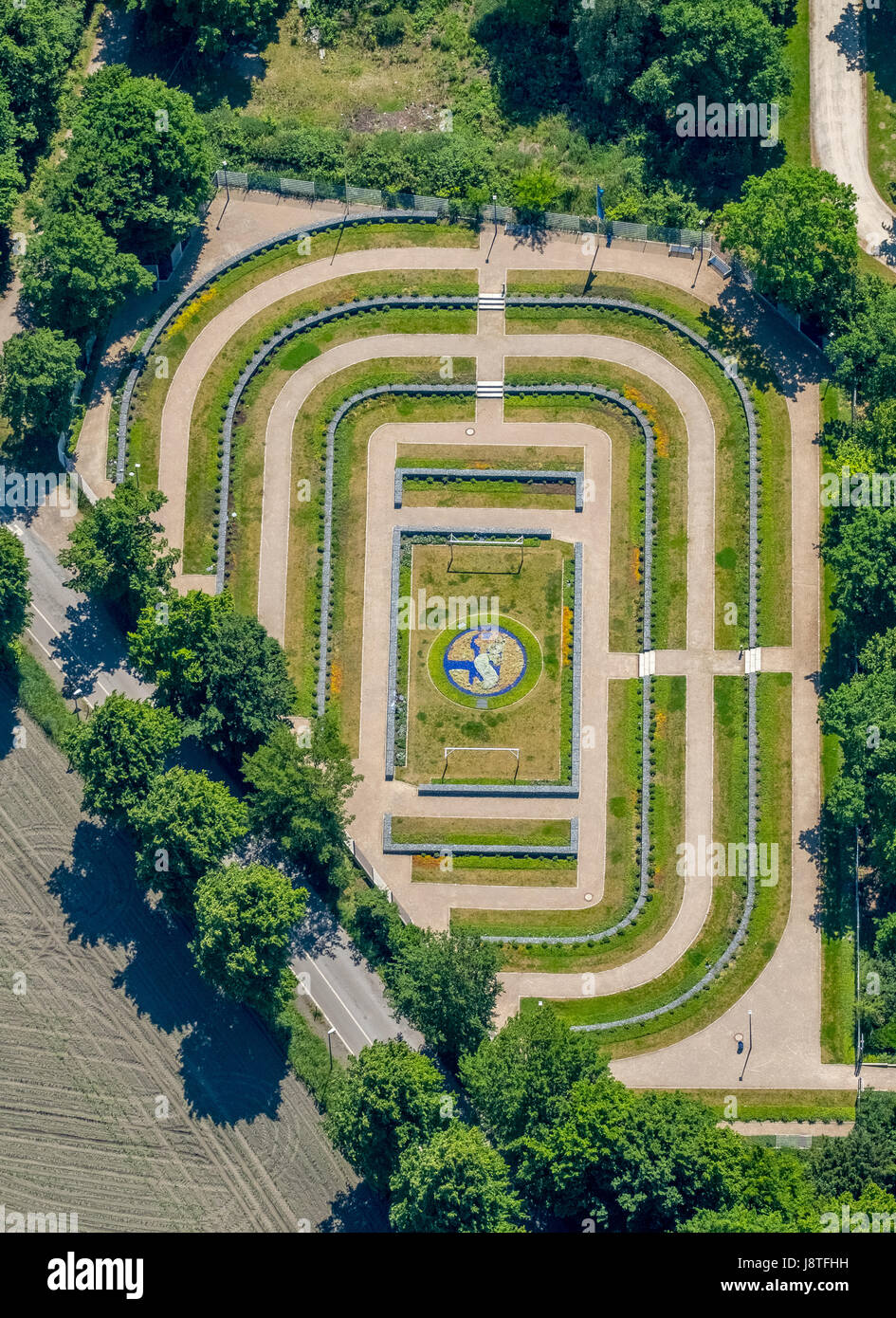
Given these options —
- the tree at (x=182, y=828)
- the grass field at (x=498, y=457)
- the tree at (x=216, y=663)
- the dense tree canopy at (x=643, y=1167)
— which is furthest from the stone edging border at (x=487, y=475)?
the dense tree canopy at (x=643, y=1167)

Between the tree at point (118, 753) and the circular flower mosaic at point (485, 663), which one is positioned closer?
the tree at point (118, 753)

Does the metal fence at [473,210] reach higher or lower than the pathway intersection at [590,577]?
higher

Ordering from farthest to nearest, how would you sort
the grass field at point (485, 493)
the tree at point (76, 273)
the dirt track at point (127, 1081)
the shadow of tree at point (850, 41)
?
the shadow of tree at point (850, 41), the grass field at point (485, 493), the tree at point (76, 273), the dirt track at point (127, 1081)

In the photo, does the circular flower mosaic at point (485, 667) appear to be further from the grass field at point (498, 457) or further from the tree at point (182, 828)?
the tree at point (182, 828)

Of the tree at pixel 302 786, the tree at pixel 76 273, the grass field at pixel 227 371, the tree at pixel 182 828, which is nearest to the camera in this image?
the tree at pixel 182 828

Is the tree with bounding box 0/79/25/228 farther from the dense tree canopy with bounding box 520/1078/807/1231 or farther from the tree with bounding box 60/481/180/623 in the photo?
the dense tree canopy with bounding box 520/1078/807/1231

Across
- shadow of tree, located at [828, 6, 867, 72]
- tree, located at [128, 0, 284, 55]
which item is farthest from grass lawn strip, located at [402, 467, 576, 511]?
shadow of tree, located at [828, 6, 867, 72]

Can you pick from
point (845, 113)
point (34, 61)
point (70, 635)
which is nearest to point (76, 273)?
point (34, 61)

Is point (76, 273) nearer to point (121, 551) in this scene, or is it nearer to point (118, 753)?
point (121, 551)
